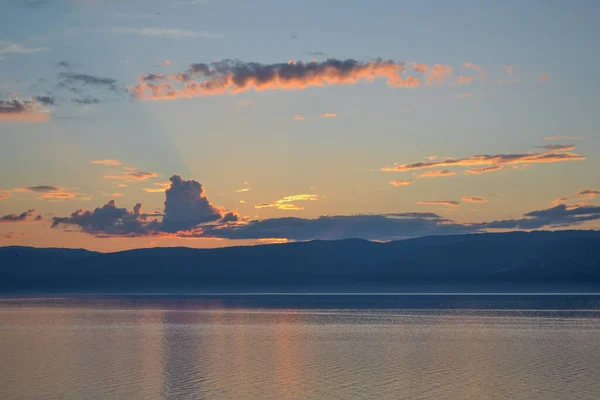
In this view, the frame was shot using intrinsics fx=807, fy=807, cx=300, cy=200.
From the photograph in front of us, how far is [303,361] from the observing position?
214ft

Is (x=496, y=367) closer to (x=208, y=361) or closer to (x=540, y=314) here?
(x=208, y=361)

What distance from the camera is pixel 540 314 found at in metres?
135

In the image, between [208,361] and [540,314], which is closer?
[208,361]

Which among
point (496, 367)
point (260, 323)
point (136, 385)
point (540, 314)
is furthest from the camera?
point (540, 314)

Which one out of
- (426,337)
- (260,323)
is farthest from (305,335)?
(260,323)

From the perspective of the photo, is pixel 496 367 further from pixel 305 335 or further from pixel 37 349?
pixel 37 349

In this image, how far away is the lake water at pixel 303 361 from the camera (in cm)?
4978

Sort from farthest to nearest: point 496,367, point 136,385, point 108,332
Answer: point 108,332
point 496,367
point 136,385

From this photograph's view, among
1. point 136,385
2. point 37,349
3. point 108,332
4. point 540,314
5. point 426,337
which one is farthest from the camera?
point 540,314

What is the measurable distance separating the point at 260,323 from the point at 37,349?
42.7 metres

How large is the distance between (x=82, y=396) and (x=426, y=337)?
48.6 meters

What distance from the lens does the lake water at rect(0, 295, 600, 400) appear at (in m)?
49.8

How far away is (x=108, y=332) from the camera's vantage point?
97.2 metres

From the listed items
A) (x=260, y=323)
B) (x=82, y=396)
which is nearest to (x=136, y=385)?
(x=82, y=396)
